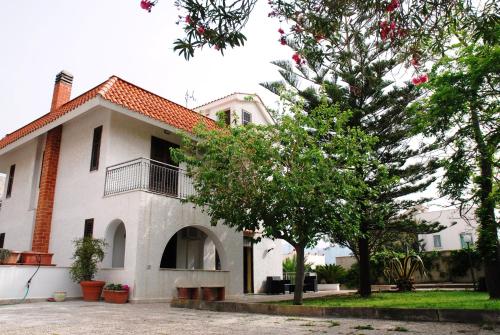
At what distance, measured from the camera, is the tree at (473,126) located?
24.0 feet

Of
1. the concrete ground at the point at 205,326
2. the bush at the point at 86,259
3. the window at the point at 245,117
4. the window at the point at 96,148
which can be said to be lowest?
the concrete ground at the point at 205,326

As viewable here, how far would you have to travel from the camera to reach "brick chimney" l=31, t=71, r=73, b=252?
1252 cm

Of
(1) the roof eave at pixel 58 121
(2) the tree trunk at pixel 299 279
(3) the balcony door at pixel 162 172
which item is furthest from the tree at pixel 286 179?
(1) the roof eave at pixel 58 121

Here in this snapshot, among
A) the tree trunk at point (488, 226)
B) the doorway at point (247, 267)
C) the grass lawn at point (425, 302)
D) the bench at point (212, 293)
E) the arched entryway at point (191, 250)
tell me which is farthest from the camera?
the doorway at point (247, 267)

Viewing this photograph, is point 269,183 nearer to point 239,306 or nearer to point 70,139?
point 239,306

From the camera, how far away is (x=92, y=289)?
10070 mm

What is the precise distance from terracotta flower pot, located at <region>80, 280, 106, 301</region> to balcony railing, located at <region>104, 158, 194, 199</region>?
2400mm

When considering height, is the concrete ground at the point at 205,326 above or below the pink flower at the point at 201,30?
below

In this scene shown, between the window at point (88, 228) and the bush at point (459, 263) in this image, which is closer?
the window at point (88, 228)

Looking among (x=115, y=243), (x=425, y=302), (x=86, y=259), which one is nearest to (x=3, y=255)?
(x=86, y=259)

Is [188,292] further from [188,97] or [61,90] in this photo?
[188,97]

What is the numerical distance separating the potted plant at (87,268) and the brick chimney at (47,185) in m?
2.98

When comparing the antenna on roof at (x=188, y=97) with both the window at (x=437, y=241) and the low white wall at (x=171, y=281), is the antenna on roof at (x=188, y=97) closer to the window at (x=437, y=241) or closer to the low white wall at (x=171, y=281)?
the low white wall at (x=171, y=281)

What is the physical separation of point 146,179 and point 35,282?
362cm
